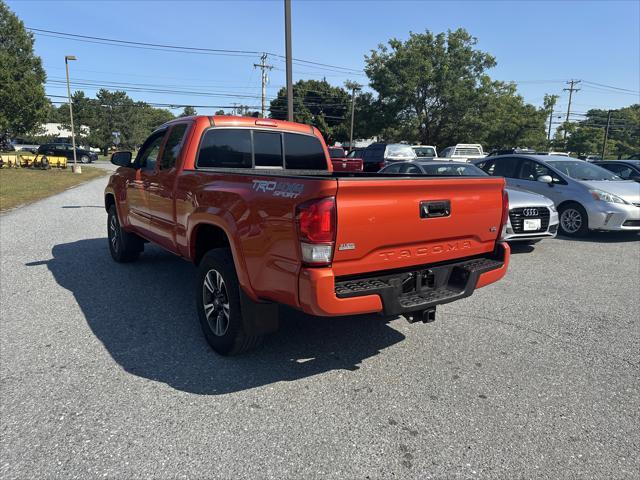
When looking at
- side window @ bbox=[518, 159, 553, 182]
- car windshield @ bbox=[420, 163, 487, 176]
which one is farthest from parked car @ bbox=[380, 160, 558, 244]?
side window @ bbox=[518, 159, 553, 182]

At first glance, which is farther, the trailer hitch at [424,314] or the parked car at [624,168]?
the parked car at [624,168]

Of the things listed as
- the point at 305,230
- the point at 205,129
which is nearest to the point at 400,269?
the point at 305,230

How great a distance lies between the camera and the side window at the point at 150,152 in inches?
199

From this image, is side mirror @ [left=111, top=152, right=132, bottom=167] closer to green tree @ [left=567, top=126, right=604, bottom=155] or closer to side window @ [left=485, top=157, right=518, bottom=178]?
side window @ [left=485, top=157, right=518, bottom=178]

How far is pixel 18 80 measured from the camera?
2823cm

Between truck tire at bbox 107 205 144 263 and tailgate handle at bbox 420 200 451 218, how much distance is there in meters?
4.54

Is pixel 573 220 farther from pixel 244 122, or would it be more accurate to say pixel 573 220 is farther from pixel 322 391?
pixel 322 391

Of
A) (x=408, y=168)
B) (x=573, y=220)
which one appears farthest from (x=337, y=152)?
(x=573, y=220)

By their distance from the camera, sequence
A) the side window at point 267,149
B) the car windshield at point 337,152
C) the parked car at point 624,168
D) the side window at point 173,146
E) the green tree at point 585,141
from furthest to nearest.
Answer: the green tree at point 585,141
the car windshield at point 337,152
the parked car at point 624,168
the side window at point 267,149
the side window at point 173,146

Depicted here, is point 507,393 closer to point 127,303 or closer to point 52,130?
point 127,303

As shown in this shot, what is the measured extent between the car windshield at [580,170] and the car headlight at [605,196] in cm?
68

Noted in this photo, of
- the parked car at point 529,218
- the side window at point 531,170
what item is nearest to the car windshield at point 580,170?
the side window at point 531,170

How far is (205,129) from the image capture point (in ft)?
14.2

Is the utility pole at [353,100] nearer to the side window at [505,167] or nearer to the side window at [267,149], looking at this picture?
the side window at [505,167]
